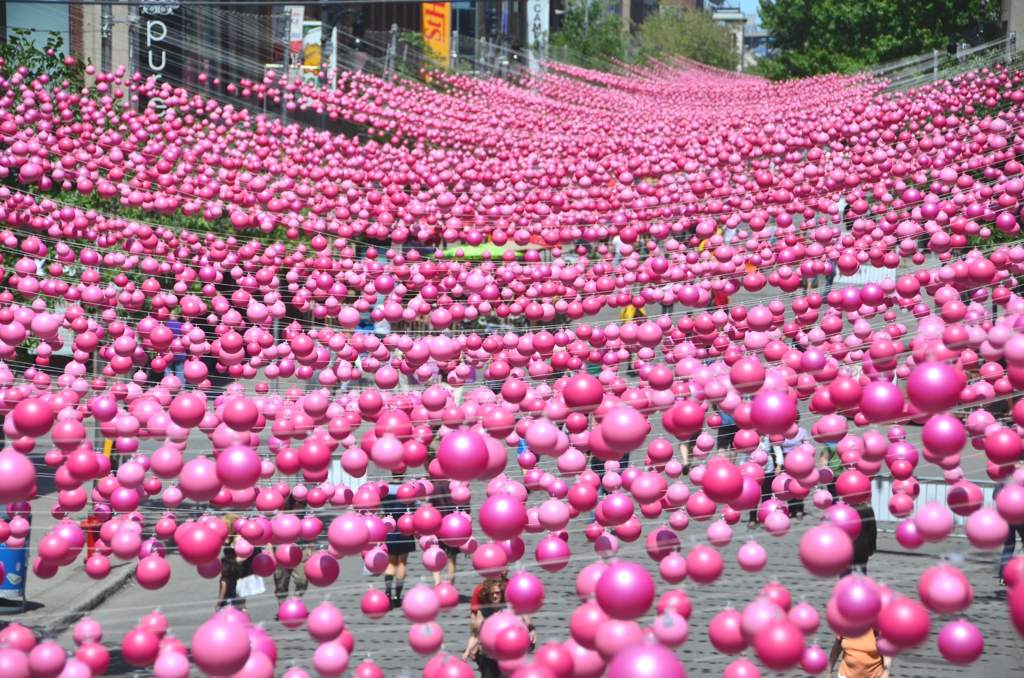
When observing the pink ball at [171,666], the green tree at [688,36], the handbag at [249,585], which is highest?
the green tree at [688,36]

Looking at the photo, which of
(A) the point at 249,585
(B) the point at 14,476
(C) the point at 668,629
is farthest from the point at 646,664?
(A) the point at 249,585

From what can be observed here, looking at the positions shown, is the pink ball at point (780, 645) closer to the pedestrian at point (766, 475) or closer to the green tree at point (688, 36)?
the pedestrian at point (766, 475)

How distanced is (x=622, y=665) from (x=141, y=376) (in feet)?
16.9

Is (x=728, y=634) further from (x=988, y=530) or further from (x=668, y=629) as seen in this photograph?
(x=988, y=530)

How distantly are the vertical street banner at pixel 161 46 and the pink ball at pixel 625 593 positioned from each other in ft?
41.4

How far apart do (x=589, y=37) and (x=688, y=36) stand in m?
17.1

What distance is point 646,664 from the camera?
2.80 m

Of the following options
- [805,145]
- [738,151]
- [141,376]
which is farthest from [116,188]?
[805,145]

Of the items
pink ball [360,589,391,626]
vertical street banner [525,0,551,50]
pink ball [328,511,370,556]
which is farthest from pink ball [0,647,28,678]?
vertical street banner [525,0,551,50]

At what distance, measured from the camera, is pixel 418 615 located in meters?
3.83

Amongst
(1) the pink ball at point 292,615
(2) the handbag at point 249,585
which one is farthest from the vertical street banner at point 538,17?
(1) the pink ball at point 292,615

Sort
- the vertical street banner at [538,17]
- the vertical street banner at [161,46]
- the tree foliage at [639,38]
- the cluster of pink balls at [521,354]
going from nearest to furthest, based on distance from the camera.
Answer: the cluster of pink balls at [521,354] < the vertical street banner at [161,46] < the tree foliage at [639,38] < the vertical street banner at [538,17]

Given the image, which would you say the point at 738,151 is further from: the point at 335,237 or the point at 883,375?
the point at 883,375

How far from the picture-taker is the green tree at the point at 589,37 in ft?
112
